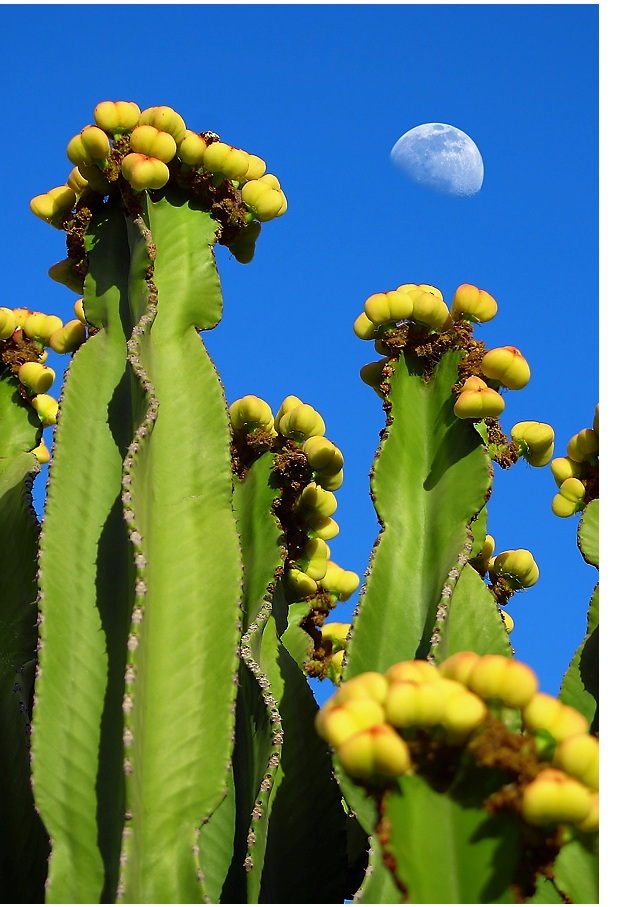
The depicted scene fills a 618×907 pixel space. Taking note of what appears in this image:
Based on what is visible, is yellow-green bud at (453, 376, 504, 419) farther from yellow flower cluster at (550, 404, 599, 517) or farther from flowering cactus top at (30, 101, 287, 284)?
flowering cactus top at (30, 101, 287, 284)

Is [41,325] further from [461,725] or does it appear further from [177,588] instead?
[461,725]

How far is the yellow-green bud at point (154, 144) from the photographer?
11.8ft

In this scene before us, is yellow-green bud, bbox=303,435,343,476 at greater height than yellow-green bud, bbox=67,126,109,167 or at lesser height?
lesser

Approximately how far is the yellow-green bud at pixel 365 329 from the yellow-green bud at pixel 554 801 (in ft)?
6.84

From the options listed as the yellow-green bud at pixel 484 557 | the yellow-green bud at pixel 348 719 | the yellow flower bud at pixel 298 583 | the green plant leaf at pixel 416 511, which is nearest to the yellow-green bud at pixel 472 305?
the green plant leaf at pixel 416 511

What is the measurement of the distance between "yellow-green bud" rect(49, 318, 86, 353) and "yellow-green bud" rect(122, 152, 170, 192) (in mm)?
622

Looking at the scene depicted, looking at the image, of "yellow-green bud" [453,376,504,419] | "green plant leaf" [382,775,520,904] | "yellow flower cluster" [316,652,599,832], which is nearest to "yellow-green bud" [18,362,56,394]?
"yellow-green bud" [453,376,504,419]

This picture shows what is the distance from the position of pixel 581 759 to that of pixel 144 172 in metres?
2.26

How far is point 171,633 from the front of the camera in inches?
119

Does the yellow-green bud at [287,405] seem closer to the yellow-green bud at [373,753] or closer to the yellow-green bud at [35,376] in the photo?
the yellow-green bud at [35,376]

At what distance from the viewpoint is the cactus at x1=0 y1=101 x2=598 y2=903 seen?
211cm

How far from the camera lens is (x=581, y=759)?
1.98 meters

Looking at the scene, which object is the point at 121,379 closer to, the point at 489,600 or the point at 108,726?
the point at 108,726

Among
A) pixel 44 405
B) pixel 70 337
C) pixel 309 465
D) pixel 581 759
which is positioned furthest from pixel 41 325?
pixel 581 759
